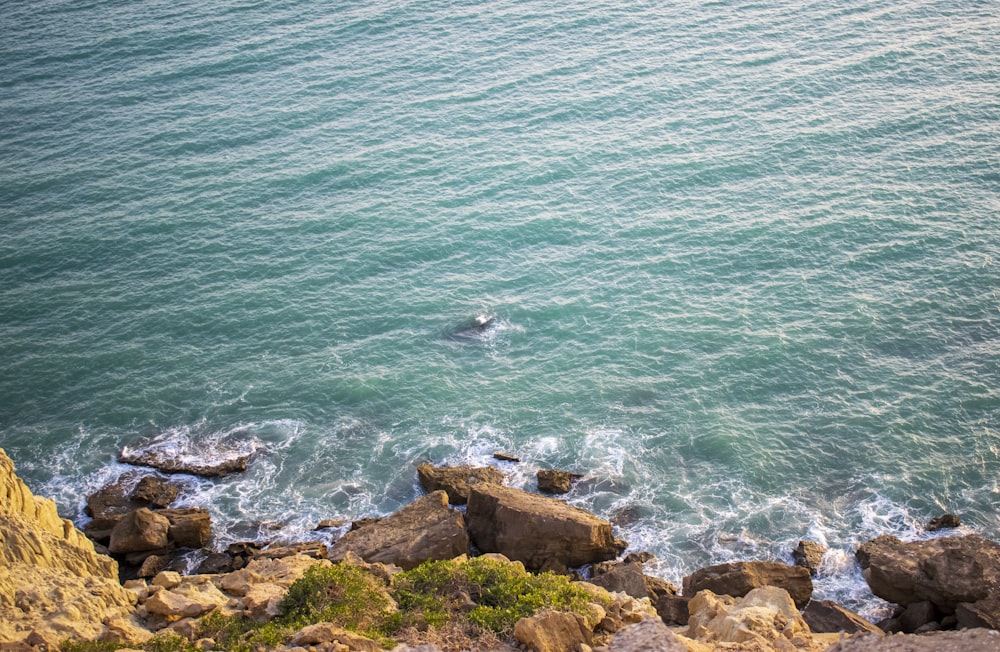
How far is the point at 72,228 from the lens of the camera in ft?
225

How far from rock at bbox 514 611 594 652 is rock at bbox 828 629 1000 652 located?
7947 millimetres

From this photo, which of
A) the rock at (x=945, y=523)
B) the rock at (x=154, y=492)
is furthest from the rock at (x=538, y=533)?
the rock at (x=154, y=492)

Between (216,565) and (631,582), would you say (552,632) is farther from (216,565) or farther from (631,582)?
(216,565)

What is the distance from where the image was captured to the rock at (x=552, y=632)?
28984mm

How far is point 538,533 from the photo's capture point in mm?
42625

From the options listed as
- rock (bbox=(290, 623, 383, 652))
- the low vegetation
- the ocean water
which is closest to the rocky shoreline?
rock (bbox=(290, 623, 383, 652))

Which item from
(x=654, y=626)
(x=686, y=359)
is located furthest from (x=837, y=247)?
(x=654, y=626)

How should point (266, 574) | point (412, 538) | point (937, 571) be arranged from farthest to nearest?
point (412, 538) < point (266, 574) < point (937, 571)

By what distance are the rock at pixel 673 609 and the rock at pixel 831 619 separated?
5656mm

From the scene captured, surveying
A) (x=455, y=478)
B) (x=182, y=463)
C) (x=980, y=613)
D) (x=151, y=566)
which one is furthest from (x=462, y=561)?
(x=182, y=463)

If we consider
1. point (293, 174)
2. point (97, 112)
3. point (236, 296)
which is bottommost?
point (236, 296)

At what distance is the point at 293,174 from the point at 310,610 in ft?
163

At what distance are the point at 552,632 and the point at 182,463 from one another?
98.3 feet

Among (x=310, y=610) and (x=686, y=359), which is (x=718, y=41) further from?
(x=310, y=610)
